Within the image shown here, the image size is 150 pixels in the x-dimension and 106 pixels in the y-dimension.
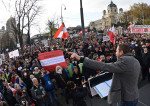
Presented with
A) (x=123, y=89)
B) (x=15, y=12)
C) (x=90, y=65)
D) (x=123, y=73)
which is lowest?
(x=123, y=89)

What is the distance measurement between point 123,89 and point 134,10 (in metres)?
69.7

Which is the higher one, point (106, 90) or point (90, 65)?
point (90, 65)

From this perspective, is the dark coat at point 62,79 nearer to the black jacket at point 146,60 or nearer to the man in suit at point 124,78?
the black jacket at point 146,60

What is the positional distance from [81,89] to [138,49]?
21.7 feet

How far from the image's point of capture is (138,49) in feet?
33.4

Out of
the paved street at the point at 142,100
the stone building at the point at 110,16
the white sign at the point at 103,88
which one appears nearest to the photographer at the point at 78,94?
the paved street at the point at 142,100

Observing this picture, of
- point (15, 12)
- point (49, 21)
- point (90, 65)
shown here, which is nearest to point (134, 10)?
point (49, 21)

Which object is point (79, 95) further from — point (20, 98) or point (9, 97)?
point (9, 97)

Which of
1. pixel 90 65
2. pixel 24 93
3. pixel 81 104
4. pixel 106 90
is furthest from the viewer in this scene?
pixel 24 93

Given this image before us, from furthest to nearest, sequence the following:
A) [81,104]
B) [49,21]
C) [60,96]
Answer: [49,21]
[60,96]
[81,104]

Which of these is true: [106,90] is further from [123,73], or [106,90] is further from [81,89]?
[81,89]

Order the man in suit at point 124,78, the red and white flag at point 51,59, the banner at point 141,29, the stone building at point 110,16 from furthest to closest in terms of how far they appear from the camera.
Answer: the stone building at point 110,16
the banner at point 141,29
the red and white flag at point 51,59
the man in suit at point 124,78

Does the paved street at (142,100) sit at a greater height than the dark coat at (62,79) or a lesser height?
lesser

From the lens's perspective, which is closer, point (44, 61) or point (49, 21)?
point (44, 61)
